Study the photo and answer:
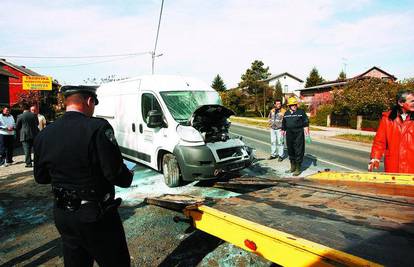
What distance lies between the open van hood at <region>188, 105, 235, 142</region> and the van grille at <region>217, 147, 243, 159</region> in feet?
0.86

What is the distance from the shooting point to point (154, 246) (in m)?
4.08

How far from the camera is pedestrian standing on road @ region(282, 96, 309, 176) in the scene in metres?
7.89

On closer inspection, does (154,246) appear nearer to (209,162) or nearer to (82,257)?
(82,257)

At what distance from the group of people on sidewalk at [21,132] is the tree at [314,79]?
60.8m

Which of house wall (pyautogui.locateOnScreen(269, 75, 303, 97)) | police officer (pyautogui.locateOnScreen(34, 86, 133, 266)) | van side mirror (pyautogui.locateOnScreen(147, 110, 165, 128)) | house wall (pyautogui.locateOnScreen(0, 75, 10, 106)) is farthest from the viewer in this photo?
house wall (pyautogui.locateOnScreen(269, 75, 303, 97))

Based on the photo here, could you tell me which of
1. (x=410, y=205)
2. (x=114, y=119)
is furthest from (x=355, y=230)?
(x=114, y=119)

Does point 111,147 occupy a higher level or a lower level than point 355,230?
higher

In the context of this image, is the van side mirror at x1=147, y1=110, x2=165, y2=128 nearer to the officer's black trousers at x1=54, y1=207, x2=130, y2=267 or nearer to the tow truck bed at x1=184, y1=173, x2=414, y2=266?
the tow truck bed at x1=184, y1=173, x2=414, y2=266

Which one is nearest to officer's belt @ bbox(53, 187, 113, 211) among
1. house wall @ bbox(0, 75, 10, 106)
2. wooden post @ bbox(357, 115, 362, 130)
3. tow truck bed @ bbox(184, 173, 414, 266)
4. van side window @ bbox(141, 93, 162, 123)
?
tow truck bed @ bbox(184, 173, 414, 266)

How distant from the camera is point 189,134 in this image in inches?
249

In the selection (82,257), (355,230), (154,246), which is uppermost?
(355,230)

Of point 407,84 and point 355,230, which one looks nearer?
point 355,230

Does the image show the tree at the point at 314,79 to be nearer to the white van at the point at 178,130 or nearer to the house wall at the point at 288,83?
the house wall at the point at 288,83

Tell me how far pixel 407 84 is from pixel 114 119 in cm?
2551
